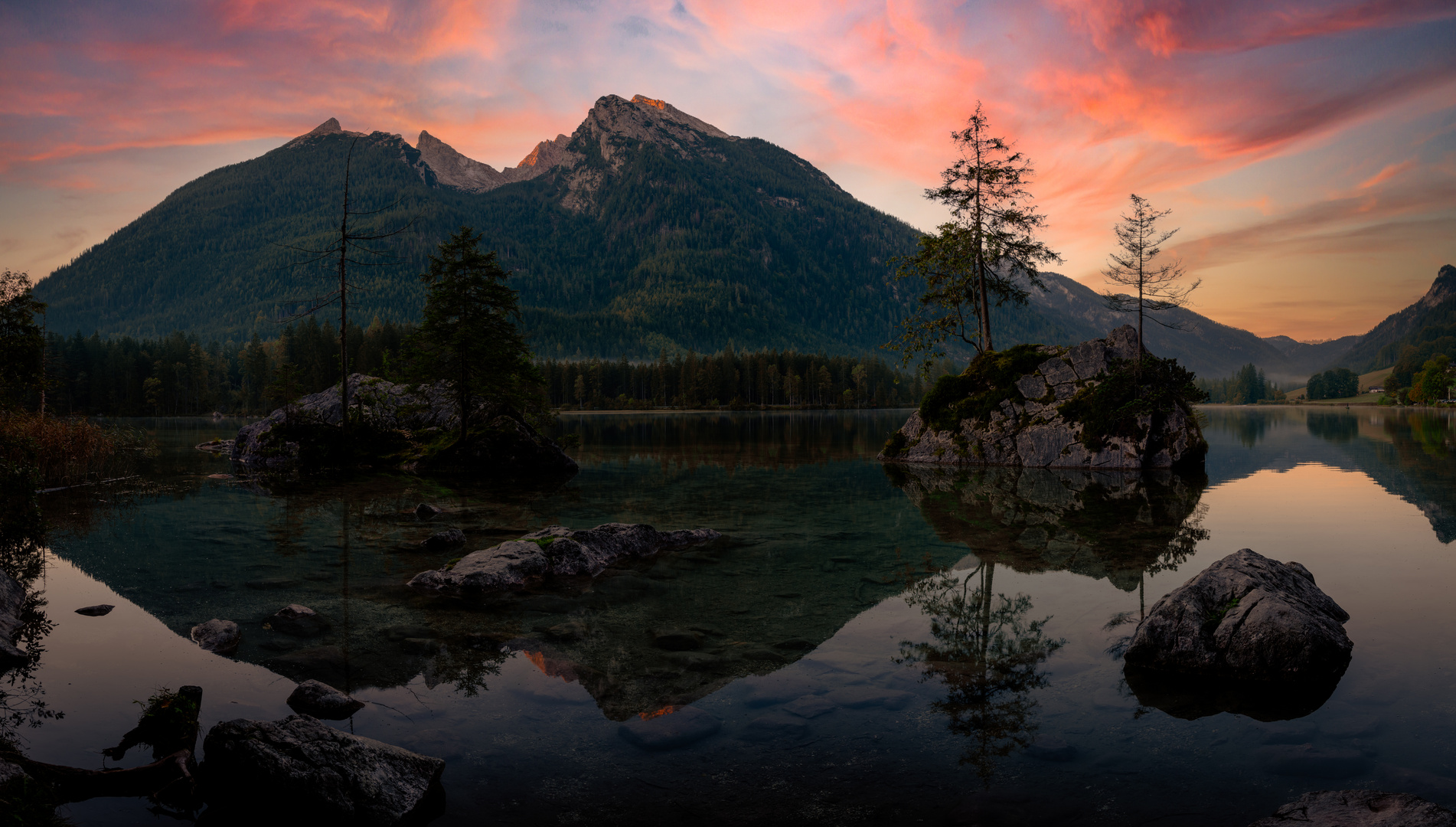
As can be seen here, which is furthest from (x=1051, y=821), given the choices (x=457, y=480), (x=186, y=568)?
(x=457, y=480)

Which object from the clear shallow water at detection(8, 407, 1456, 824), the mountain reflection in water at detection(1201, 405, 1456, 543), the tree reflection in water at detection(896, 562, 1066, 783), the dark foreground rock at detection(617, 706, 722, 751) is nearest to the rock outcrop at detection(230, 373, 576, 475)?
the clear shallow water at detection(8, 407, 1456, 824)

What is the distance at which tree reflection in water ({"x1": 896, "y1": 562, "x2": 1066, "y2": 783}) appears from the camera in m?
7.38

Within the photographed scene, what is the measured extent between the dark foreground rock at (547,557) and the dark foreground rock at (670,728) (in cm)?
657

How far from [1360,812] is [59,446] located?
37241 millimetres

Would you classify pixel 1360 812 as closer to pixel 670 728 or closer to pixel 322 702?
pixel 670 728

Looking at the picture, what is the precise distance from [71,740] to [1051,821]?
31.5 ft

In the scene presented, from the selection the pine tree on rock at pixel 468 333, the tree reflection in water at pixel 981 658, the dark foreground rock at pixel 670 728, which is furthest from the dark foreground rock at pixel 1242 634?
the pine tree on rock at pixel 468 333

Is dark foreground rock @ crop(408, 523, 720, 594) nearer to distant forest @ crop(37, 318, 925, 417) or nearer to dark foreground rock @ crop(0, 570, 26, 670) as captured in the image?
dark foreground rock @ crop(0, 570, 26, 670)

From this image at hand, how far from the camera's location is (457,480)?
31.2 meters

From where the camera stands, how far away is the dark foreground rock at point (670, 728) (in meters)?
7.28

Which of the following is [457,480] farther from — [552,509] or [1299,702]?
[1299,702]

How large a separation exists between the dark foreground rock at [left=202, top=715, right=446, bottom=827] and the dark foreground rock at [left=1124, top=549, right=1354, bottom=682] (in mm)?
8917

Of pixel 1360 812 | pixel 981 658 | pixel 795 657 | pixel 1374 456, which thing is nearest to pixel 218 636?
pixel 795 657

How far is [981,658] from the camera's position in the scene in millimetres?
9648
